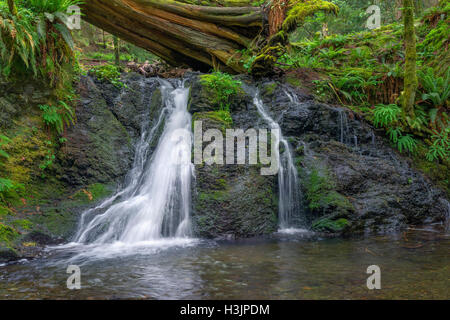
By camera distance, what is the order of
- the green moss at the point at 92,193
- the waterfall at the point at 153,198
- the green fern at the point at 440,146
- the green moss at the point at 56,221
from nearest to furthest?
the green moss at the point at 56,221
the waterfall at the point at 153,198
the green moss at the point at 92,193
the green fern at the point at 440,146

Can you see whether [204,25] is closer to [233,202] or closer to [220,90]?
[220,90]

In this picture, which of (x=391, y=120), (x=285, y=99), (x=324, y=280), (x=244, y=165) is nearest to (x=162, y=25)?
(x=285, y=99)

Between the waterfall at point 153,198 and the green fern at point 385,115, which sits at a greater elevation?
the green fern at point 385,115

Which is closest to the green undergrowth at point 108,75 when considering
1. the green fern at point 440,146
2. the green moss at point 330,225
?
the green moss at point 330,225

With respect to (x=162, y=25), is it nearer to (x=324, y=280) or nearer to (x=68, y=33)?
(x=68, y=33)

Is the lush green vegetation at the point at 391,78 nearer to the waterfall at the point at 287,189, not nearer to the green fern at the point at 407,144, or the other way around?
the green fern at the point at 407,144

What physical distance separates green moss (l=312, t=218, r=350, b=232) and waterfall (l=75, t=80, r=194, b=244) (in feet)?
7.56

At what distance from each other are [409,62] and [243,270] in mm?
6046

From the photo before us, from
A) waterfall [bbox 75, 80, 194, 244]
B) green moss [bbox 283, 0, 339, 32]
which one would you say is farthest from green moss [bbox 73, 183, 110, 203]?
green moss [bbox 283, 0, 339, 32]

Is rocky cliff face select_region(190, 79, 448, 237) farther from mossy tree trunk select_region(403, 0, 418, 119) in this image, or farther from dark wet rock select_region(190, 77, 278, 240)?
mossy tree trunk select_region(403, 0, 418, 119)

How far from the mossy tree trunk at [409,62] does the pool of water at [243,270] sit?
317cm

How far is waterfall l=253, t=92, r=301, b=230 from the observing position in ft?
18.5

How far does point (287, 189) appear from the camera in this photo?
583 centimetres

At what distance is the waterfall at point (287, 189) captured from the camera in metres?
5.63
